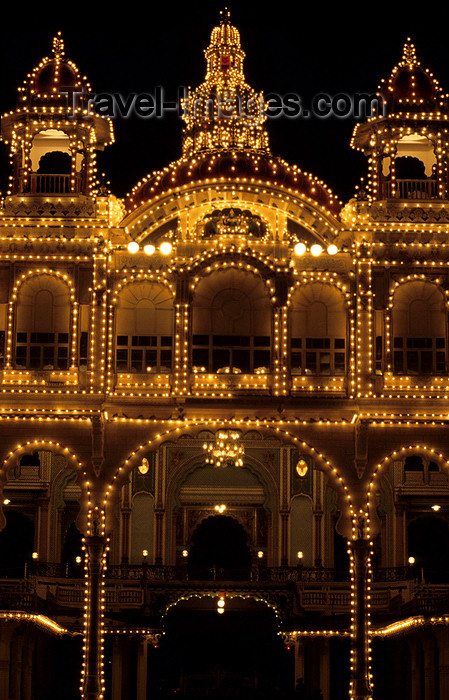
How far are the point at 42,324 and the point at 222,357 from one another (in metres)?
4.94

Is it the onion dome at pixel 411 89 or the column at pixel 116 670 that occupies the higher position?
the onion dome at pixel 411 89

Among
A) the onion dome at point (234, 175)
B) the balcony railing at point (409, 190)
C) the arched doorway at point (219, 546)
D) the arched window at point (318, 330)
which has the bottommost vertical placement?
the arched doorway at point (219, 546)

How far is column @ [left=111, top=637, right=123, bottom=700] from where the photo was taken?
3919 cm

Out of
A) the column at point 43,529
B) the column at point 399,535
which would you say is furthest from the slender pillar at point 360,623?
the column at point 43,529

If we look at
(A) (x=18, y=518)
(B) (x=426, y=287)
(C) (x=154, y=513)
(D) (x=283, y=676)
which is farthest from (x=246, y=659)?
(B) (x=426, y=287)

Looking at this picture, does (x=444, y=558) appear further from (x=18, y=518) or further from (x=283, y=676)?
(x=18, y=518)

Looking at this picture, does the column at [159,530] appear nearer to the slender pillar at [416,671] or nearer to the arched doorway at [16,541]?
the arched doorway at [16,541]

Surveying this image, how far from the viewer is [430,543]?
4391 cm

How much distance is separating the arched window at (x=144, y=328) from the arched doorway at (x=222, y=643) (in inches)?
325

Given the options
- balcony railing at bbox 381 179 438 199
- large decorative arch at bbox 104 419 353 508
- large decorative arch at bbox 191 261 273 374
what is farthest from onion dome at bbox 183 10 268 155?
large decorative arch at bbox 104 419 353 508

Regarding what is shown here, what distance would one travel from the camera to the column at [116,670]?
39188 mm

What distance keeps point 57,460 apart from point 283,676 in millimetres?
9553

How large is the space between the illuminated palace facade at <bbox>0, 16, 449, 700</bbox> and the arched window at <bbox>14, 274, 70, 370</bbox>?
59 mm

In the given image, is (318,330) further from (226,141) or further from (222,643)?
(222,643)
